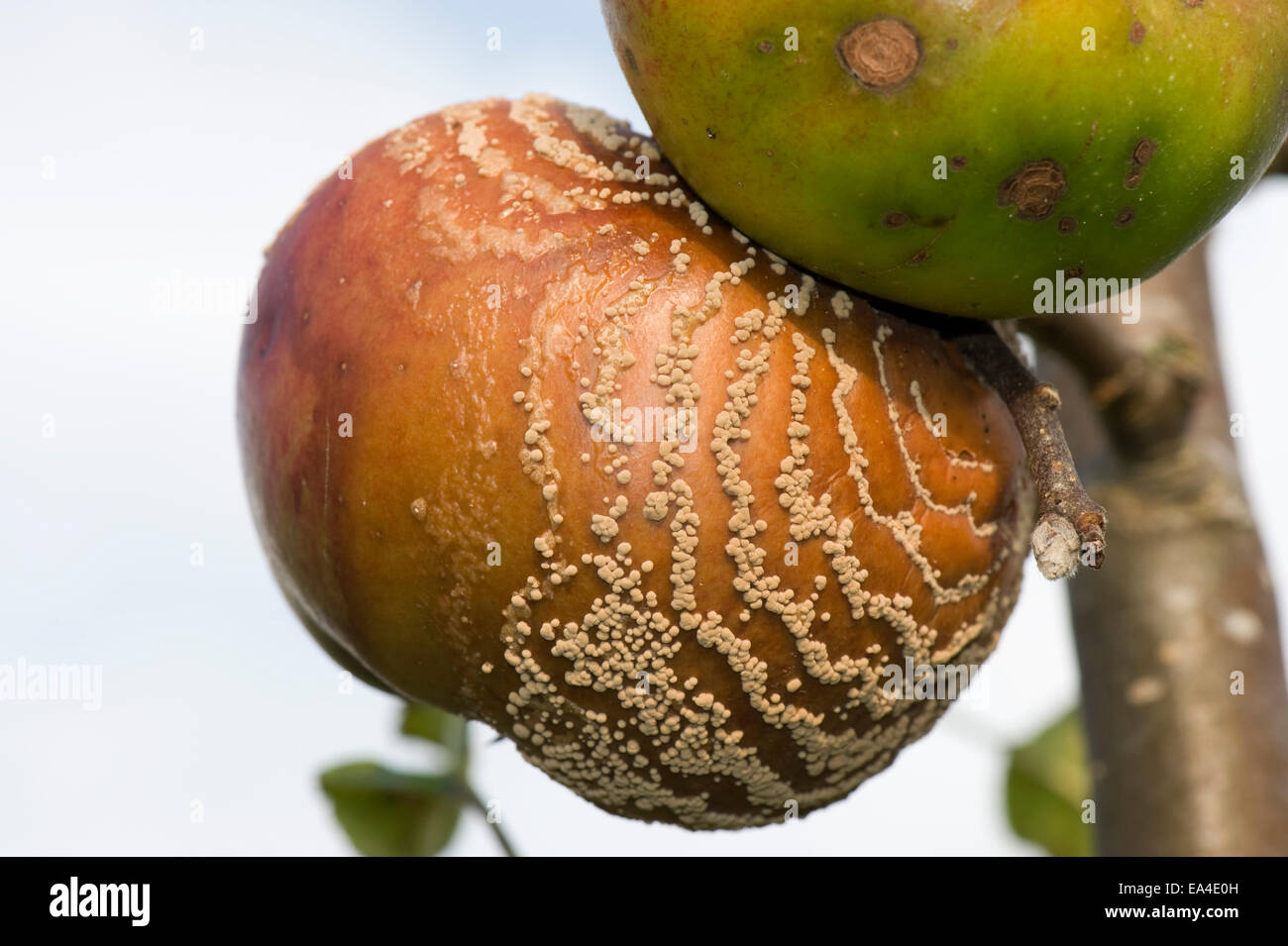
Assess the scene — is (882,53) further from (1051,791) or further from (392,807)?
(1051,791)

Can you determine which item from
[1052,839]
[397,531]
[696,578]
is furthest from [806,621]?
[1052,839]

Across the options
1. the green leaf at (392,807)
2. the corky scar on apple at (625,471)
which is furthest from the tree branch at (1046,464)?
the green leaf at (392,807)

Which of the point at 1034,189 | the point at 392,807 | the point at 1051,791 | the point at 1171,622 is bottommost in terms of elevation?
the point at 1051,791

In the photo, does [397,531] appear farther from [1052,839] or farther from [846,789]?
[1052,839]

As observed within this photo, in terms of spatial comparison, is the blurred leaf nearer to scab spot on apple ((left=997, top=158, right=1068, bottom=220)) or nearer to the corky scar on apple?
the corky scar on apple

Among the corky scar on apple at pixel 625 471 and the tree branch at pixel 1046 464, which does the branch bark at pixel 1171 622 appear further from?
the corky scar on apple at pixel 625 471

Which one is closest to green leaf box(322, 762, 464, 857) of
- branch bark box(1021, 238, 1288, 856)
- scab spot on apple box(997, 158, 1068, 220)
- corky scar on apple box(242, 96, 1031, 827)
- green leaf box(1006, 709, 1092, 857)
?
corky scar on apple box(242, 96, 1031, 827)

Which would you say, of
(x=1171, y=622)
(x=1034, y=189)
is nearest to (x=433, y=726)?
(x=1171, y=622)
